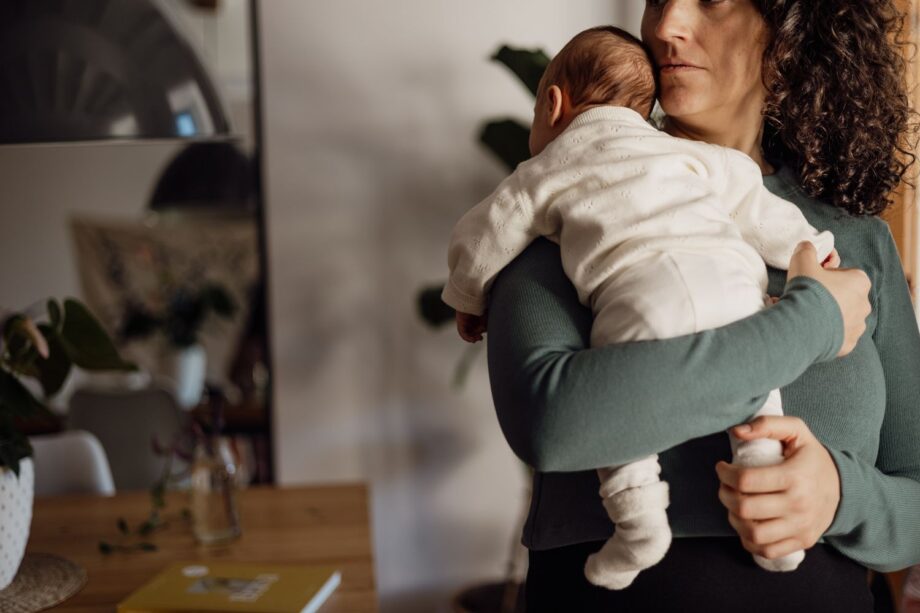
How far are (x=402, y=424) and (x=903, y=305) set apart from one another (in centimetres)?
189

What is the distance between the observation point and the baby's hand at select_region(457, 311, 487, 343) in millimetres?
1140

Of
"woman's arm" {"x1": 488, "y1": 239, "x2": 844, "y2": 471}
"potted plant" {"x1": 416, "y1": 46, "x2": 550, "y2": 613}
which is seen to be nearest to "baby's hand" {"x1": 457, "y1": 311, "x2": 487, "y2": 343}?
"woman's arm" {"x1": 488, "y1": 239, "x2": 844, "y2": 471}

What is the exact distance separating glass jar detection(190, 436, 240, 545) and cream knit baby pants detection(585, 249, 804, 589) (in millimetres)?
1050

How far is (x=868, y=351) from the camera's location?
1.09 metres

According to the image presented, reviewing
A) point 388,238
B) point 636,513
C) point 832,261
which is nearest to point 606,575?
point 636,513

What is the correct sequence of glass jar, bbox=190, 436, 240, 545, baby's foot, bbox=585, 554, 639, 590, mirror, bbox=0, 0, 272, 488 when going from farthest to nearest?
mirror, bbox=0, 0, 272, 488 < glass jar, bbox=190, 436, 240, 545 < baby's foot, bbox=585, 554, 639, 590

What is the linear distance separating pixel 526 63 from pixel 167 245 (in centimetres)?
113

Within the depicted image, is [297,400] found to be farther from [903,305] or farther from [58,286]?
[903,305]

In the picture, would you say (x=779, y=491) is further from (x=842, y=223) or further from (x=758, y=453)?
(x=842, y=223)

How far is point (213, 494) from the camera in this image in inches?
73.2

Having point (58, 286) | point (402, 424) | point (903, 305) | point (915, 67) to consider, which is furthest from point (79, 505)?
point (915, 67)

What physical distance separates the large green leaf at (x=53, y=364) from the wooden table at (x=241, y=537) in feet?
1.13

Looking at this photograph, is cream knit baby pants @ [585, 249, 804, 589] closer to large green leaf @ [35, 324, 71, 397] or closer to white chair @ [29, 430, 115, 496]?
large green leaf @ [35, 324, 71, 397]

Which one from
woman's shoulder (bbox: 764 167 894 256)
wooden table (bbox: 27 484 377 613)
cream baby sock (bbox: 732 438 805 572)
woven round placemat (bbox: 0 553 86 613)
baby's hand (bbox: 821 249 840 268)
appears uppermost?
woman's shoulder (bbox: 764 167 894 256)
